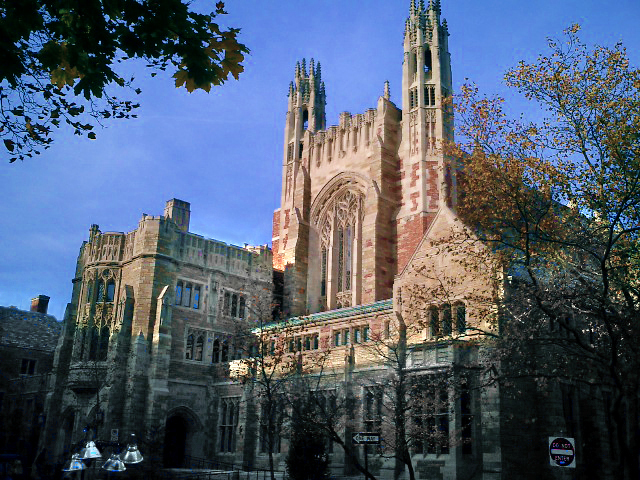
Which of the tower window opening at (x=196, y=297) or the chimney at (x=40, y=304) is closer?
the tower window opening at (x=196, y=297)

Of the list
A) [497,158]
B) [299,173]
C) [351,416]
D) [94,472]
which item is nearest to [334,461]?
[351,416]

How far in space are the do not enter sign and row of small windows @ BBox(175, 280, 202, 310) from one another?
2957 centimetres

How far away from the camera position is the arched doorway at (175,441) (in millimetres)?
38625

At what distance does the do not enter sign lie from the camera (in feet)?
45.9

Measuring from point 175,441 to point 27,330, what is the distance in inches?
957

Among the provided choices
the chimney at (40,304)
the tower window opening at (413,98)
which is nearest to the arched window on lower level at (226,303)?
the tower window opening at (413,98)

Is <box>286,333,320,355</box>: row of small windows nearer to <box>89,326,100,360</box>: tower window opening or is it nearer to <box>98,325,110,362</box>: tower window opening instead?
<box>98,325,110,362</box>: tower window opening

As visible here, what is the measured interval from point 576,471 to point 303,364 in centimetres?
1270

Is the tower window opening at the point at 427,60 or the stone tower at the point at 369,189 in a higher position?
the tower window opening at the point at 427,60

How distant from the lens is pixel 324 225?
46406 mm

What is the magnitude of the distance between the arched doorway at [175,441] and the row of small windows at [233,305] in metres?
7.38

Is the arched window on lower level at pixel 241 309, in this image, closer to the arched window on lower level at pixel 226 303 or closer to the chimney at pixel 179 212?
A: the arched window on lower level at pixel 226 303

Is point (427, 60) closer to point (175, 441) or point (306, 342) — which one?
point (306, 342)

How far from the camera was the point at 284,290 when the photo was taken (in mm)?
45469
